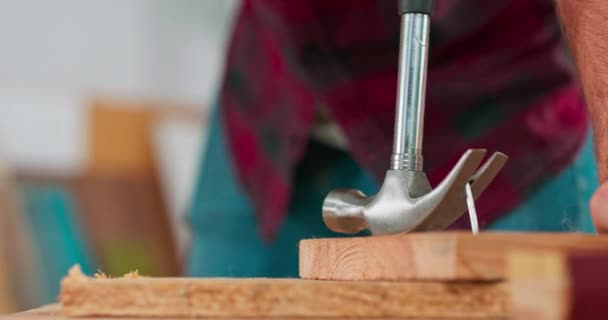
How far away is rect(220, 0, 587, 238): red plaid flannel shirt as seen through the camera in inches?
39.6

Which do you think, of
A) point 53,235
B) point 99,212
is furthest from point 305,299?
point 99,212

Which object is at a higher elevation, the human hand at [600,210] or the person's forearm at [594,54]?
the person's forearm at [594,54]

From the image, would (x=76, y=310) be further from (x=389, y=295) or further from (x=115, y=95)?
(x=115, y=95)

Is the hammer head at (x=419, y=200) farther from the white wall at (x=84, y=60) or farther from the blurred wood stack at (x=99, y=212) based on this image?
the white wall at (x=84, y=60)

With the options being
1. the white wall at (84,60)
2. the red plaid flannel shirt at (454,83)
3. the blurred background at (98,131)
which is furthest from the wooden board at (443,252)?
the white wall at (84,60)

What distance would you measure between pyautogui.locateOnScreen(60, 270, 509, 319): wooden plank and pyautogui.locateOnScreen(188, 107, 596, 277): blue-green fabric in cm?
54

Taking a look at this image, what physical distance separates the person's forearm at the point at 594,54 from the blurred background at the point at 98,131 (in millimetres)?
1683

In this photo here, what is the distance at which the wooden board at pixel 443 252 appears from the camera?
0.43 meters

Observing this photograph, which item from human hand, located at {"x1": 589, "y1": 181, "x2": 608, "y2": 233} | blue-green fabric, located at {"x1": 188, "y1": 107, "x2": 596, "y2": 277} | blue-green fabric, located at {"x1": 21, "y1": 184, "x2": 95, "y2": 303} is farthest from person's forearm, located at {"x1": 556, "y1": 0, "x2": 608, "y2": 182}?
blue-green fabric, located at {"x1": 21, "y1": 184, "x2": 95, "y2": 303}

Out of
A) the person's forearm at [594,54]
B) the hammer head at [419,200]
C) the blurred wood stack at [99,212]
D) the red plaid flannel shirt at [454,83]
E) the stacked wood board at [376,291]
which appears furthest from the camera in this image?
the blurred wood stack at [99,212]

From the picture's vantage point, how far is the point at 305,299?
484mm

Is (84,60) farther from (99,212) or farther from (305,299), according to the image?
(305,299)

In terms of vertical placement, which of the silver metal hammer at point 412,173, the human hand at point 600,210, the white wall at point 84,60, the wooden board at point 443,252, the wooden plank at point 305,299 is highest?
the white wall at point 84,60

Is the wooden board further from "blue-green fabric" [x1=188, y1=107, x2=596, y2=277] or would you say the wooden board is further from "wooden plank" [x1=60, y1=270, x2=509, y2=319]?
"blue-green fabric" [x1=188, y1=107, x2=596, y2=277]
